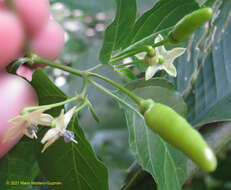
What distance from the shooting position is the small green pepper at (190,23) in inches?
20.2

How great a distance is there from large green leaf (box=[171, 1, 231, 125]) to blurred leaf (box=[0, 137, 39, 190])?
1.56 feet

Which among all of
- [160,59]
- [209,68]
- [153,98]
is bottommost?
[209,68]

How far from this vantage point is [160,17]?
2.28 feet

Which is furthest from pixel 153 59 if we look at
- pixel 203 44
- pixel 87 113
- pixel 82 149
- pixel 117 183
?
pixel 87 113

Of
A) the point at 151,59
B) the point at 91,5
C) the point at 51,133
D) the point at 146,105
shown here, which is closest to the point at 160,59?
the point at 151,59

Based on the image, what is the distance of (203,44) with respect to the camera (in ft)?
3.16

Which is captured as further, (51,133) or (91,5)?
(91,5)

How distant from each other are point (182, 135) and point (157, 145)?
0.25 m

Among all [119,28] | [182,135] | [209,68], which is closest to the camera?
[182,135]

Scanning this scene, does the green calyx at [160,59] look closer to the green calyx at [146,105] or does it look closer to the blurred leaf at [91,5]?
the green calyx at [146,105]

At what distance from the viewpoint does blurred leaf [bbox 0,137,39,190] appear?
740mm

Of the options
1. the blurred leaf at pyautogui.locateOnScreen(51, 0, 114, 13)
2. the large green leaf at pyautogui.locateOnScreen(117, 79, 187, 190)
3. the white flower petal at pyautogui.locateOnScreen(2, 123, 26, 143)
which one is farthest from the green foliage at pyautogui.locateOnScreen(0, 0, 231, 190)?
the blurred leaf at pyautogui.locateOnScreen(51, 0, 114, 13)

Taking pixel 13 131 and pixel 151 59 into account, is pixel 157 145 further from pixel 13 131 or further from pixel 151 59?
pixel 13 131

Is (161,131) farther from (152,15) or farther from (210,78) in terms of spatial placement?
(210,78)
